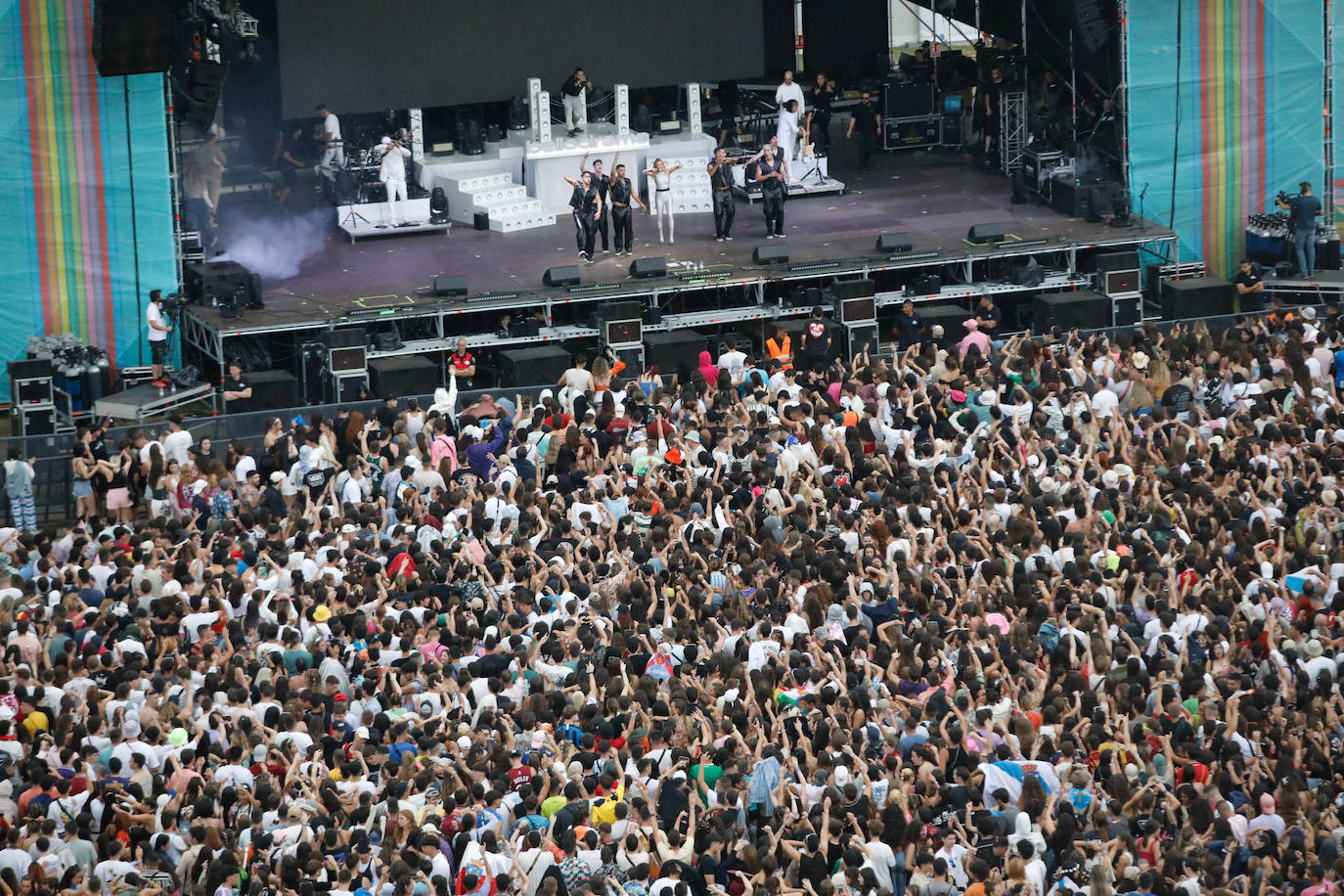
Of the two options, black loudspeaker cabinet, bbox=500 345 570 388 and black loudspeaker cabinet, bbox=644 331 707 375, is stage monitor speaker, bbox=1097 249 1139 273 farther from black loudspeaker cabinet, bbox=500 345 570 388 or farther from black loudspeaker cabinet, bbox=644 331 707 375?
black loudspeaker cabinet, bbox=500 345 570 388

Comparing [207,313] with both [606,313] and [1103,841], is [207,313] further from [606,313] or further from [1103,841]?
[1103,841]

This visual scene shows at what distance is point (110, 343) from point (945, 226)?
9.33 meters

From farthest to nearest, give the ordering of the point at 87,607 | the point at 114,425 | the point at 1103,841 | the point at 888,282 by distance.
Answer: the point at 888,282 → the point at 114,425 → the point at 87,607 → the point at 1103,841

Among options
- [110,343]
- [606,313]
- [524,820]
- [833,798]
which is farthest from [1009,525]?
[110,343]

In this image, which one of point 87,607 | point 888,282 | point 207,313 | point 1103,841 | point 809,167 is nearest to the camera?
point 1103,841

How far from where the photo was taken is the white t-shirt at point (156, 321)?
21.3 metres

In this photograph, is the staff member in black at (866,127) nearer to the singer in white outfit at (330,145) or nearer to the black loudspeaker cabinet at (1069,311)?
the black loudspeaker cabinet at (1069,311)

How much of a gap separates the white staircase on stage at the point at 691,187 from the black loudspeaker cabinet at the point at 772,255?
3.45m

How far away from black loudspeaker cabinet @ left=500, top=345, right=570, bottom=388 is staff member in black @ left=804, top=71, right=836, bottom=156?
22.7ft

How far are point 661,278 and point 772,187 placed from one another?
2.18 meters

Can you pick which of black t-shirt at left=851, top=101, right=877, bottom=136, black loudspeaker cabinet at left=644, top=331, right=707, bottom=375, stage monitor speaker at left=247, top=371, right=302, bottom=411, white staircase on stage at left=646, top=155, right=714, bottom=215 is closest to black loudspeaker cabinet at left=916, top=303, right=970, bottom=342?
black loudspeaker cabinet at left=644, top=331, right=707, bottom=375

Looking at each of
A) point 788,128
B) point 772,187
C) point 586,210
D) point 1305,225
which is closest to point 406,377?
point 586,210

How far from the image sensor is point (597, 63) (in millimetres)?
26578

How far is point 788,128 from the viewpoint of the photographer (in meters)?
26.0
